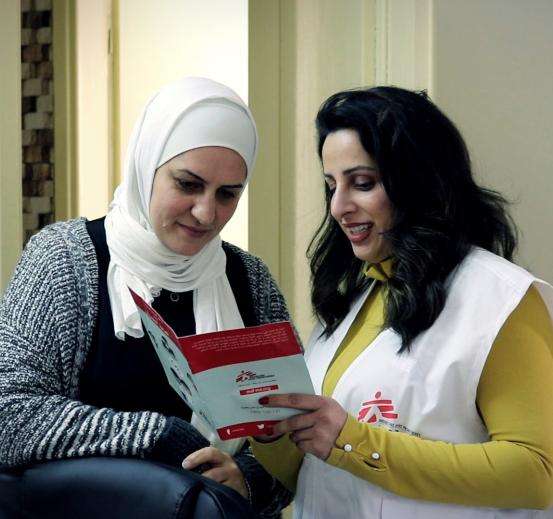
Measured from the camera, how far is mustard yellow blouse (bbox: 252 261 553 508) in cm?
160

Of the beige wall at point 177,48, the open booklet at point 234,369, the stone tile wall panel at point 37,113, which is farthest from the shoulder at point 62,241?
the stone tile wall panel at point 37,113

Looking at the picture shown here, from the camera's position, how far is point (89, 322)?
69.4 inches

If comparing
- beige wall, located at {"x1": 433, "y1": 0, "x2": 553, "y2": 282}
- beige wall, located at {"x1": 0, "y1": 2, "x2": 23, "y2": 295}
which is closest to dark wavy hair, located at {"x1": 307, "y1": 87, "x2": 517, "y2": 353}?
beige wall, located at {"x1": 433, "y1": 0, "x2": 553, "y2": 282}

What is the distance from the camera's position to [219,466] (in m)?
1.78

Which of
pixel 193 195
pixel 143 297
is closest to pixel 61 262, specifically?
pixel 143 297

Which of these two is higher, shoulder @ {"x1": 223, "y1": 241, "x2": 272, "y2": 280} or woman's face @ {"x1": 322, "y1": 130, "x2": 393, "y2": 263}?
woman's face @ {"x1": 322, "y1": 130, "x2": 393, "y2": 263}

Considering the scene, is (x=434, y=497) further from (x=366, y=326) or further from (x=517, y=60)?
(x=517, y=60)

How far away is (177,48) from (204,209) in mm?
2269

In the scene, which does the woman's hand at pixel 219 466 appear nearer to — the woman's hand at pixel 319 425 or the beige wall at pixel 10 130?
the woman's hand at pixel 319 425

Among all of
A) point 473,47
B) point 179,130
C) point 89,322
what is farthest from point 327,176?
point 473,47

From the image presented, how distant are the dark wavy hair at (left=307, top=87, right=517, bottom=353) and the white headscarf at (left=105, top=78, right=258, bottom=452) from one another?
22cm

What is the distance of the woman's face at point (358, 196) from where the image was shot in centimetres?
180

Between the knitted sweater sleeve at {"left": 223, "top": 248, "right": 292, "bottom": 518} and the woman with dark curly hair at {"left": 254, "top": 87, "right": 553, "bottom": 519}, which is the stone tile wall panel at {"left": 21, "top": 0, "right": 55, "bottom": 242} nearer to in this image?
the knitted sweater sleeve at {"left": 223, "top": 248, "right": 292, "bottom": 518}

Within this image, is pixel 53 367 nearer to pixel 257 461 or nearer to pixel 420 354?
pixel 257 461
